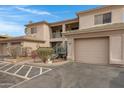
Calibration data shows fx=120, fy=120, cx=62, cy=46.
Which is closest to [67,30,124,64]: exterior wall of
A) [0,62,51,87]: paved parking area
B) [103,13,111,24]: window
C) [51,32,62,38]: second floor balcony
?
[103,13,111,24]: window

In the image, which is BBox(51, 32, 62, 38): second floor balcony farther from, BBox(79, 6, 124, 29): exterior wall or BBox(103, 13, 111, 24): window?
BBox(103, 13, 111, 24): window

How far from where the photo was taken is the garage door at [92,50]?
35.3ft

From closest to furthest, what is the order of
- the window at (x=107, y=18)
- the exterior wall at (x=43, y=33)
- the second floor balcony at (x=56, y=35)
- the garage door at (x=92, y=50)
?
1. the garage door at (x=92, y=50)
2. the window at (x=107, y=18)
3. the second floor balcony at (x=56, y=35)
4. the exterior wall at (x=43, y=33)

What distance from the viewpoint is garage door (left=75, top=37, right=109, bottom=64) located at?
10770 millimetres

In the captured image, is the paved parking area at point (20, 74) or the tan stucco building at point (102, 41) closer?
the paved parking area at point (20, 74)

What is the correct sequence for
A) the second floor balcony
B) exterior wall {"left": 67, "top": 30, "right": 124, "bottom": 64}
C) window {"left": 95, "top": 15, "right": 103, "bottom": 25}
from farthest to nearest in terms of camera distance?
the second floor balcony → window {"left": 95, "top": 15, "right": 103, "bottom": 25} → exterior wall {"left": 67, "top": 30, "right": 124, "bottom": 64}

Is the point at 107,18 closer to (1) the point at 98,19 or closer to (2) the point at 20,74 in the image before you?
(1) the point at 98,19

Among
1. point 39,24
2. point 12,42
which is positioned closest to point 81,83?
point 12,42

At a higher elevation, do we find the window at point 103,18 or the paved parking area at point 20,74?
the window at point 103,18

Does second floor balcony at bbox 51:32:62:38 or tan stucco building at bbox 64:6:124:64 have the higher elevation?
second floor balcony at bbox 51:32:62:38

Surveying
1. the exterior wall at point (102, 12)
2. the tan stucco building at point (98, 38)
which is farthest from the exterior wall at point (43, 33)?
the exterior wall at point (102, 12)

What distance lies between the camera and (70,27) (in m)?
22.5

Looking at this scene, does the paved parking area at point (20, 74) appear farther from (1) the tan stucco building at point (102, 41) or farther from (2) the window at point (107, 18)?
(2) the window at point (107, 18)
